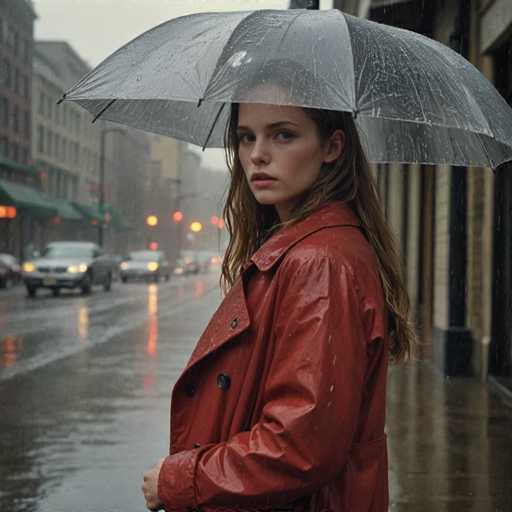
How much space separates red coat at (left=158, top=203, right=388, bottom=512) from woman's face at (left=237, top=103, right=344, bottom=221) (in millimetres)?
109

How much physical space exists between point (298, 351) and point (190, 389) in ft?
1.21

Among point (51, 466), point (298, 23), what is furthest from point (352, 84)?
point (51, 466)

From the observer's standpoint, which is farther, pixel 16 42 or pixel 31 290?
pixel 16 42

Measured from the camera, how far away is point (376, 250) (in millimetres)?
2088

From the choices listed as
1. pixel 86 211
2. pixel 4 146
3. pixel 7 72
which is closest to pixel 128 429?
pixel 4 146

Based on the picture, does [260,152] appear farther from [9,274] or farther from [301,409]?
[9,274]

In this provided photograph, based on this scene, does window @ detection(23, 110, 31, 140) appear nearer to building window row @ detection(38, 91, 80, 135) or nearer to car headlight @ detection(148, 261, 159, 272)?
building window row @ detection(38, 91, 80, 135)

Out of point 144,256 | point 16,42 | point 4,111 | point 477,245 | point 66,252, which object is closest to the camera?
point 477,245

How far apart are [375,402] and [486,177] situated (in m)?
7.96

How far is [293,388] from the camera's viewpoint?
66.5 inches

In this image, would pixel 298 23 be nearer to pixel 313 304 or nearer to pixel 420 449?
pixel 313 304

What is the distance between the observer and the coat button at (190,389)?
77.2 inches

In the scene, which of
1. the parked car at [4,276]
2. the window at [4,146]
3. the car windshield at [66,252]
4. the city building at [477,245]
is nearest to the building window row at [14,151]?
the window at [4,146]

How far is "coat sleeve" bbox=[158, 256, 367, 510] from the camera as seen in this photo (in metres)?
1.67
